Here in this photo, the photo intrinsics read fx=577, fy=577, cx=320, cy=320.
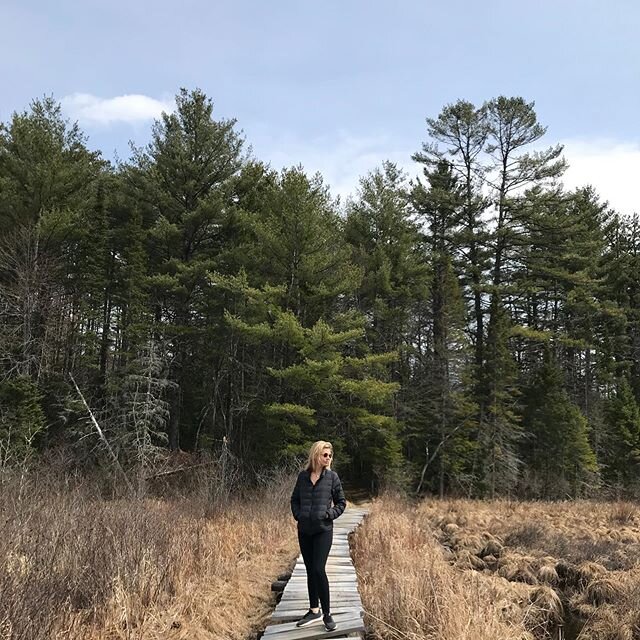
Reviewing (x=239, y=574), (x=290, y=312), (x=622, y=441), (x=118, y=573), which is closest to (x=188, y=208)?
(x=290, y=312)

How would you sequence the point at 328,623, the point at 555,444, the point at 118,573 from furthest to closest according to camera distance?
the point at 555,444, the point at 118,573, the point at 328,623

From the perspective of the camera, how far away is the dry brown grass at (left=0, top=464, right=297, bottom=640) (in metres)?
4.44

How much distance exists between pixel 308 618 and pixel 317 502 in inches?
46.7

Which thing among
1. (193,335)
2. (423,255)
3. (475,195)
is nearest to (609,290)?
(475,195)

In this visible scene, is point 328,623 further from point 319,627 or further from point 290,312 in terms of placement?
point 290,312

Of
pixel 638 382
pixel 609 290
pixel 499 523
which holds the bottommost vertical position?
pixel 499 523

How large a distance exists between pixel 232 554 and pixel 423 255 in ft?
69.6

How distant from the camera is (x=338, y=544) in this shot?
9.72 metres

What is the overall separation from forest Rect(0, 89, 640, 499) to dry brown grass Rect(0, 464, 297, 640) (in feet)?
26.9

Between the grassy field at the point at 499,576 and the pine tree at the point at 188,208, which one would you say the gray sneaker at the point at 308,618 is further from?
the pine tree at the point at 188,208

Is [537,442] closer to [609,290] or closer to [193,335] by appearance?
[609,290]

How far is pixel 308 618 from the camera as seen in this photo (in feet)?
18.3

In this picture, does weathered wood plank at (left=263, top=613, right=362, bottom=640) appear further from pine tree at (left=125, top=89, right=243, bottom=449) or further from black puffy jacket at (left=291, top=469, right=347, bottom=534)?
pine tree at (left=125, top=89, right=243, bottom=449)

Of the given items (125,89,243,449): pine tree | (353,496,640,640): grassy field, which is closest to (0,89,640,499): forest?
(125,89,243,449): pine tree
